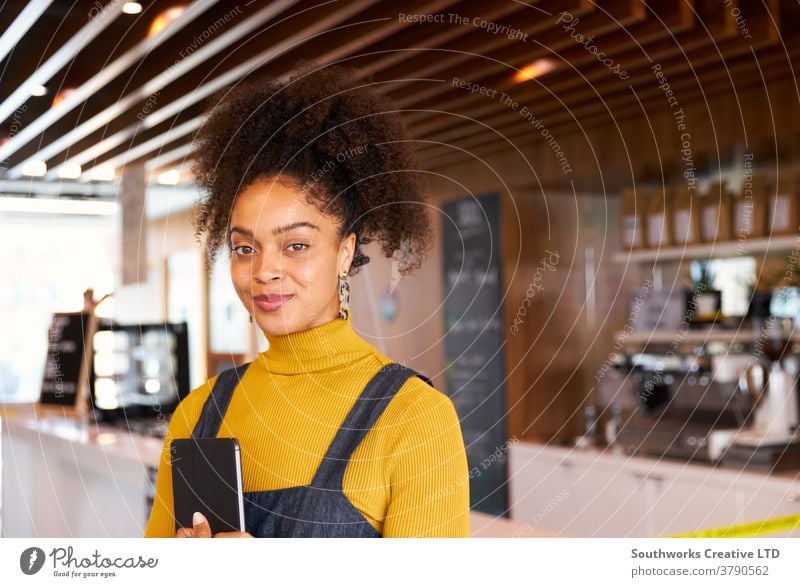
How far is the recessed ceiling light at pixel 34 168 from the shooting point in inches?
42.2

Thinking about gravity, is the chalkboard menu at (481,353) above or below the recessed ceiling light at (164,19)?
below

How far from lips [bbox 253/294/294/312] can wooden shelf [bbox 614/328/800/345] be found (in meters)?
1.61

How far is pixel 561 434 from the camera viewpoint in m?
2.55

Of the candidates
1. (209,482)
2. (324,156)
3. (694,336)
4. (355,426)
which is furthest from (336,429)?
(694,336)

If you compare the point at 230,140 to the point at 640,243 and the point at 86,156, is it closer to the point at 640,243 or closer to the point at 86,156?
the point at 86,156

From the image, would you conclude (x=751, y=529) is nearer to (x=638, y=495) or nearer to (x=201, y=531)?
(x=201, y=531)

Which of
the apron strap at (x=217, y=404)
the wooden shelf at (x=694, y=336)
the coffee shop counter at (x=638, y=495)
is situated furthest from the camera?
the wooden shelf at (x=694, y=336)

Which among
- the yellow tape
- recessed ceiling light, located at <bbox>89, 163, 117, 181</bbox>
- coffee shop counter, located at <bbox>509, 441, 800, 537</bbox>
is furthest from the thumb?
coffee shop counter, located at <bbox>509, 441, 800, 537</bbox>

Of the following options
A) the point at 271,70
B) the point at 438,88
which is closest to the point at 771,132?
the point at 438,88

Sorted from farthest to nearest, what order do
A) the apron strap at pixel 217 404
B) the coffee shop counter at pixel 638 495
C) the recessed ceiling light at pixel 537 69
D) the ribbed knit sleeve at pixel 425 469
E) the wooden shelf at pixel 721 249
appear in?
1. the wooden shelf at pixel 721 249
2. the coffee shop counter at pixel 638 495
3. the recessed ceiling light at pixel 537 69
4. the apron strap at pixel 217 404
5. the ribbed knit sleeve at pixel 425 469

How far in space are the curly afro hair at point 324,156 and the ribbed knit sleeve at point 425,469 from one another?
17 cm

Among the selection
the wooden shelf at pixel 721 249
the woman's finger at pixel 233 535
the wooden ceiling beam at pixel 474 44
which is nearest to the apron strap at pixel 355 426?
the woman's finger at pixel 233 535

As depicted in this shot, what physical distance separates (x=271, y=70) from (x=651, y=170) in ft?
4.40

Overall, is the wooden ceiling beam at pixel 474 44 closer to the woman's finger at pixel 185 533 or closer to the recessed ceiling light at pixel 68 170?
the recessed ceiling light at pixel 68 170
